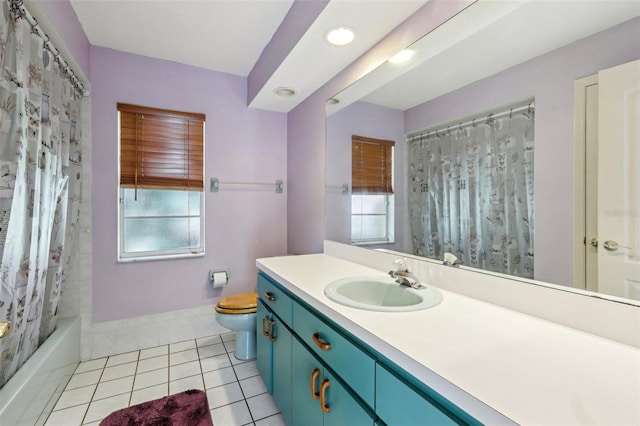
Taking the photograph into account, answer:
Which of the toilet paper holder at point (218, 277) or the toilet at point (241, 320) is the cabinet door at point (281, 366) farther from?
the toilet paper holder at point (218, 277)

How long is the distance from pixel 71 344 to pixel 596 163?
2923 millimetres

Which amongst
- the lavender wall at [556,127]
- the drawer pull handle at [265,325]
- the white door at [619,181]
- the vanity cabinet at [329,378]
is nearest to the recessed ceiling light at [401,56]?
the lavender wall at [556,127]

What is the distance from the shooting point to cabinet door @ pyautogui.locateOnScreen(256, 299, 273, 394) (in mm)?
1653

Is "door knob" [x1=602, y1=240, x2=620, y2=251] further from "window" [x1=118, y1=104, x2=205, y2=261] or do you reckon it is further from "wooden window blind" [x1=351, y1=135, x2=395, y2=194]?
"window" [x1=118, y1=104, x2=205, y2=261]

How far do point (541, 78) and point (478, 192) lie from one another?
17.2 inches

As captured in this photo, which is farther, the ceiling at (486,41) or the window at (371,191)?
the window at (371,191)

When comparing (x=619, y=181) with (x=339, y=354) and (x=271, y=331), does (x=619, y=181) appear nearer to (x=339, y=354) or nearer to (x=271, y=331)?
(x=339, y=354)

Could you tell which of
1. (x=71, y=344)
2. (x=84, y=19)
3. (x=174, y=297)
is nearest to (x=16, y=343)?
(x=71, y=344)

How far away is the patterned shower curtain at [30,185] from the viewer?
121cm

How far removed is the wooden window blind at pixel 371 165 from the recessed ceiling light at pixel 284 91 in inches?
29.2

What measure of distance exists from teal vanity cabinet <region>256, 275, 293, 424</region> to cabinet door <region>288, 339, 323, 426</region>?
65 millimetres

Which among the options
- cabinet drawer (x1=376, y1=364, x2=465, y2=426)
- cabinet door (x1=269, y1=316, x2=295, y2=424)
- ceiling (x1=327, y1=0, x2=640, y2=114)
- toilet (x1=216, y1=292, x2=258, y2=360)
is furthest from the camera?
toilet (x1=216, y1=292, x2=258, y2=360)

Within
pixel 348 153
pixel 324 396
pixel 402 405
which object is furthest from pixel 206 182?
pixel 402 405

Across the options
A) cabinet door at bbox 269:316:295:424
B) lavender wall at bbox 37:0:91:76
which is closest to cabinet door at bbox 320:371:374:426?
cabinet door at bbox 269:316:295:424
